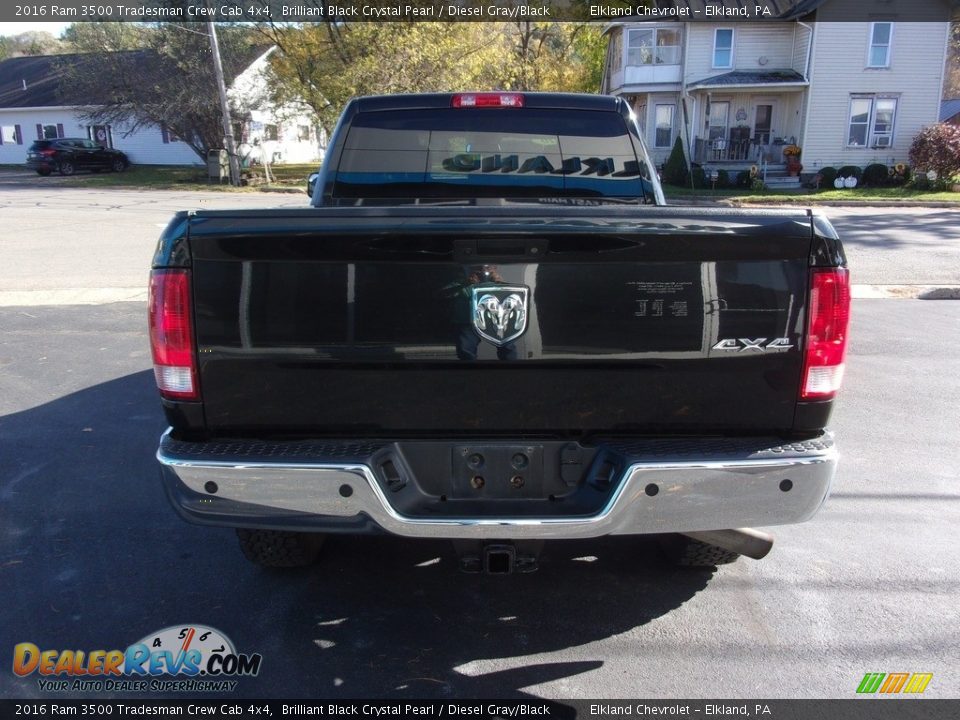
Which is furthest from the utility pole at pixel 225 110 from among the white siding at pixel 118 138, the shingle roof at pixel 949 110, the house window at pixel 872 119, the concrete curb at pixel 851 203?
the shingle roof at pixel 949 110

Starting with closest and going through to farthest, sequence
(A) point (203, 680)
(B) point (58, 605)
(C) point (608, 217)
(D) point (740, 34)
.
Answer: (C) point (608, 217) < (A) point (203, 680) < (B) point (58, 605) < (D) point (740, 34)

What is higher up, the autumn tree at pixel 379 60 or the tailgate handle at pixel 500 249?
the autumn tree at pixel 379 60

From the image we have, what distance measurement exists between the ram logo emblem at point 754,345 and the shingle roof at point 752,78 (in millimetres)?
29103

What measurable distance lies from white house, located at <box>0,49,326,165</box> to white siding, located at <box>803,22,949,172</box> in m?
20.9

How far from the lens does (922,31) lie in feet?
91.1

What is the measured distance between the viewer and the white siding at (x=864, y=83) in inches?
1095

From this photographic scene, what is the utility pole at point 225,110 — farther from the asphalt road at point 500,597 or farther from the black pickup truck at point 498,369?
the black pickup truck at point 498,369

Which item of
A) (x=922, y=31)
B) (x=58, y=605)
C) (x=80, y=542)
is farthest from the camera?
(x=922, y=31)

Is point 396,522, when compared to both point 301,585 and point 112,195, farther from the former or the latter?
point 112,195

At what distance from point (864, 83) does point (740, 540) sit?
30.4m

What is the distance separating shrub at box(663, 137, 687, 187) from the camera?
27.9 meters

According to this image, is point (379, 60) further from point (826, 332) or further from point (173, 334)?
point (826, 332)

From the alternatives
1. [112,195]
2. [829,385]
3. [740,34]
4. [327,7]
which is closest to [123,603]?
[829,385]

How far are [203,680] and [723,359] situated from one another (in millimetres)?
2287
